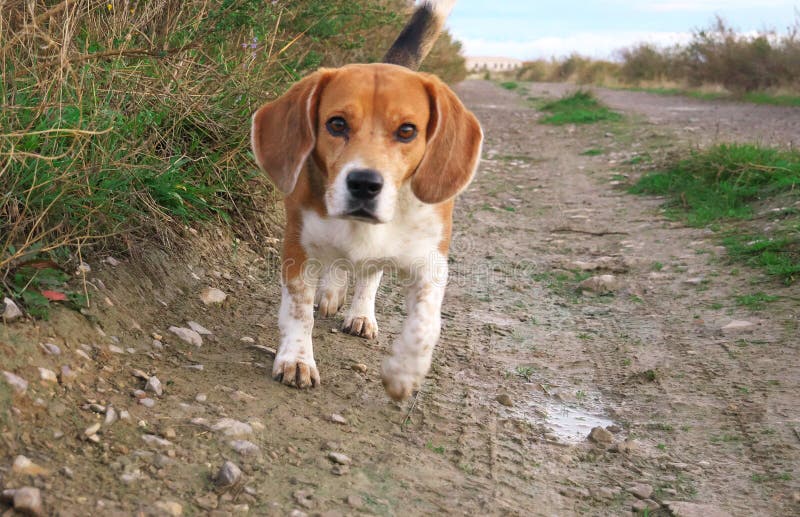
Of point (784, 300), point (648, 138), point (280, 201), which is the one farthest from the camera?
point (648, 138)

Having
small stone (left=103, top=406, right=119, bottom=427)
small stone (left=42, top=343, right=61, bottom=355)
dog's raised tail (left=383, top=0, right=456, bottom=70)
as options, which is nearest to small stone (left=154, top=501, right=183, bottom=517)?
small stone (left=103, top=406, right=119, bottom=427)

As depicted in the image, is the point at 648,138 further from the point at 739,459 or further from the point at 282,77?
the point at 739,459

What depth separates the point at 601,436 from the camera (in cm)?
301

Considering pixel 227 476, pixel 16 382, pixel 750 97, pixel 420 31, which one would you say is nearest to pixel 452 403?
pixel 227 476

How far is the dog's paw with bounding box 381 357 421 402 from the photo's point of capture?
3.14 metres

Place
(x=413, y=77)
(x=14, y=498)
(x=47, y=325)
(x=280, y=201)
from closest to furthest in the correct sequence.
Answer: (x=14, y=498), (x=47, y=325), (x=413, y=77), (x=280, y=201)

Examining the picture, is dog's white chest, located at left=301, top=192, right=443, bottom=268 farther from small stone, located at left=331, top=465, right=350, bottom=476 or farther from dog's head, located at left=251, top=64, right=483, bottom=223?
small stone, located at left=331, top=465, right=350, bottom=476

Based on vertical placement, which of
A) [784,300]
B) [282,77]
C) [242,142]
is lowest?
[784,300]

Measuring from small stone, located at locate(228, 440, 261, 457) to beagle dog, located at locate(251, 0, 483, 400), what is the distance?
2.19ft

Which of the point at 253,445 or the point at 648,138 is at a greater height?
the point at 648,138

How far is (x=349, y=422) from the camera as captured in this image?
297cm

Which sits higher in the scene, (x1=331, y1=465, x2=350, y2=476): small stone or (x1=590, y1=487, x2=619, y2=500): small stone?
(x1=331, y1=465, x2=350, y2=476): small stone

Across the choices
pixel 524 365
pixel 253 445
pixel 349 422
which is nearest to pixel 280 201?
pixel 524 365

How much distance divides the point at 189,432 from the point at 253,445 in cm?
21
